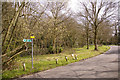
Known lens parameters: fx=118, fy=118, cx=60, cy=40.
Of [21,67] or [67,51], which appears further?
[67,51]

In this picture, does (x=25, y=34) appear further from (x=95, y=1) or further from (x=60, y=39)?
(x=95, y=1)

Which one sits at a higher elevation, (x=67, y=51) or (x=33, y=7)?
(x=33, y=7)

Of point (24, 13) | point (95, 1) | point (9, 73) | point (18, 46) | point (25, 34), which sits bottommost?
point (9, 73)

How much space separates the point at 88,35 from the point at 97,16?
5.70 meters

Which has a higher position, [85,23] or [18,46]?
[85,23]

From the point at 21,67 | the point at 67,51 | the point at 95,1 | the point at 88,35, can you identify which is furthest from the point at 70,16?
the point at 21,67

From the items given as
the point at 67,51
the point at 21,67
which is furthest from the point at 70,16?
the point at 21,67

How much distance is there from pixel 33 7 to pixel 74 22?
13779 mm

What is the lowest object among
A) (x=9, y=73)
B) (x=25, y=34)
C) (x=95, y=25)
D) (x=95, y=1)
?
(x=9, y=73)

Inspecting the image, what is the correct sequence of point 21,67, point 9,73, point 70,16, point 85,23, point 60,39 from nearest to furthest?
point 9,73
point 21,67
point 60,39
point 70,16
point 85,23

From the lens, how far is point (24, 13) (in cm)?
546

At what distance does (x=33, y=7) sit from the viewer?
5.46m

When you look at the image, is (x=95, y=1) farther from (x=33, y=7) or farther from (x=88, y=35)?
(x=33, y=7)

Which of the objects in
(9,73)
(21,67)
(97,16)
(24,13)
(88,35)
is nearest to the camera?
(24,13)
